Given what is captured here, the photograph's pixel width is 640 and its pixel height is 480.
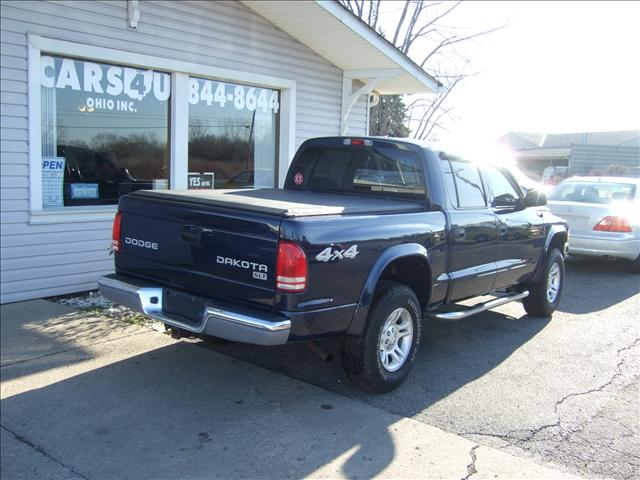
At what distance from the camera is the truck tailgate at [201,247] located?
377cm

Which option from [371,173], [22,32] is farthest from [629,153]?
[22,32]

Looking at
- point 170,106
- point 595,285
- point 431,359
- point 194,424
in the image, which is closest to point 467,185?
point 431,359

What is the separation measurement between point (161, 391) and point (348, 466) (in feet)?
5.67

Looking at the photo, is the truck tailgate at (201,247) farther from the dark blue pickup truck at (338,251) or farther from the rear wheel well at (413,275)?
the rear wheel well at (413,275)

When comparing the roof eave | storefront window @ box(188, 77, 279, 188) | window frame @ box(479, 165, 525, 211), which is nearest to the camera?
window frame @ box(479, 165, 525, 211)

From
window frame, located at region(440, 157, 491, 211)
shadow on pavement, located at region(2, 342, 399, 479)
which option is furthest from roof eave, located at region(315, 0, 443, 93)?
shadow on pavement, located at region(2, 342, 399, 479)

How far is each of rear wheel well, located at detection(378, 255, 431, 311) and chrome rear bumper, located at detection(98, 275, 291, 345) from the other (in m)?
1.22

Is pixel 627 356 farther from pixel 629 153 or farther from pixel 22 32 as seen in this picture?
pixel 629 153

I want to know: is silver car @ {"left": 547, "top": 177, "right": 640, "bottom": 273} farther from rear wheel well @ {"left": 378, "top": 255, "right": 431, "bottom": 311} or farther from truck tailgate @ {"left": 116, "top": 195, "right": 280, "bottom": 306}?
truck tailgate @ {"left": 116, "top": 195, "right": 280, "bottom": 306}

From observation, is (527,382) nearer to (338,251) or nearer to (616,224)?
(338,251)

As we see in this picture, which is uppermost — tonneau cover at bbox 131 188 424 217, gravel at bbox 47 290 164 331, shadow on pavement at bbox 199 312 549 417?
tonneau cover at bbox 131 188 424 217

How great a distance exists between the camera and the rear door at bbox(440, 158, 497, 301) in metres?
5.16

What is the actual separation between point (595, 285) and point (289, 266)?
22.9 feet

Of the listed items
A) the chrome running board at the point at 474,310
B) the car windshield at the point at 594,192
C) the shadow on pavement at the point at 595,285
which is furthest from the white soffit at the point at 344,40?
the chrome running board at the point at 474,310
